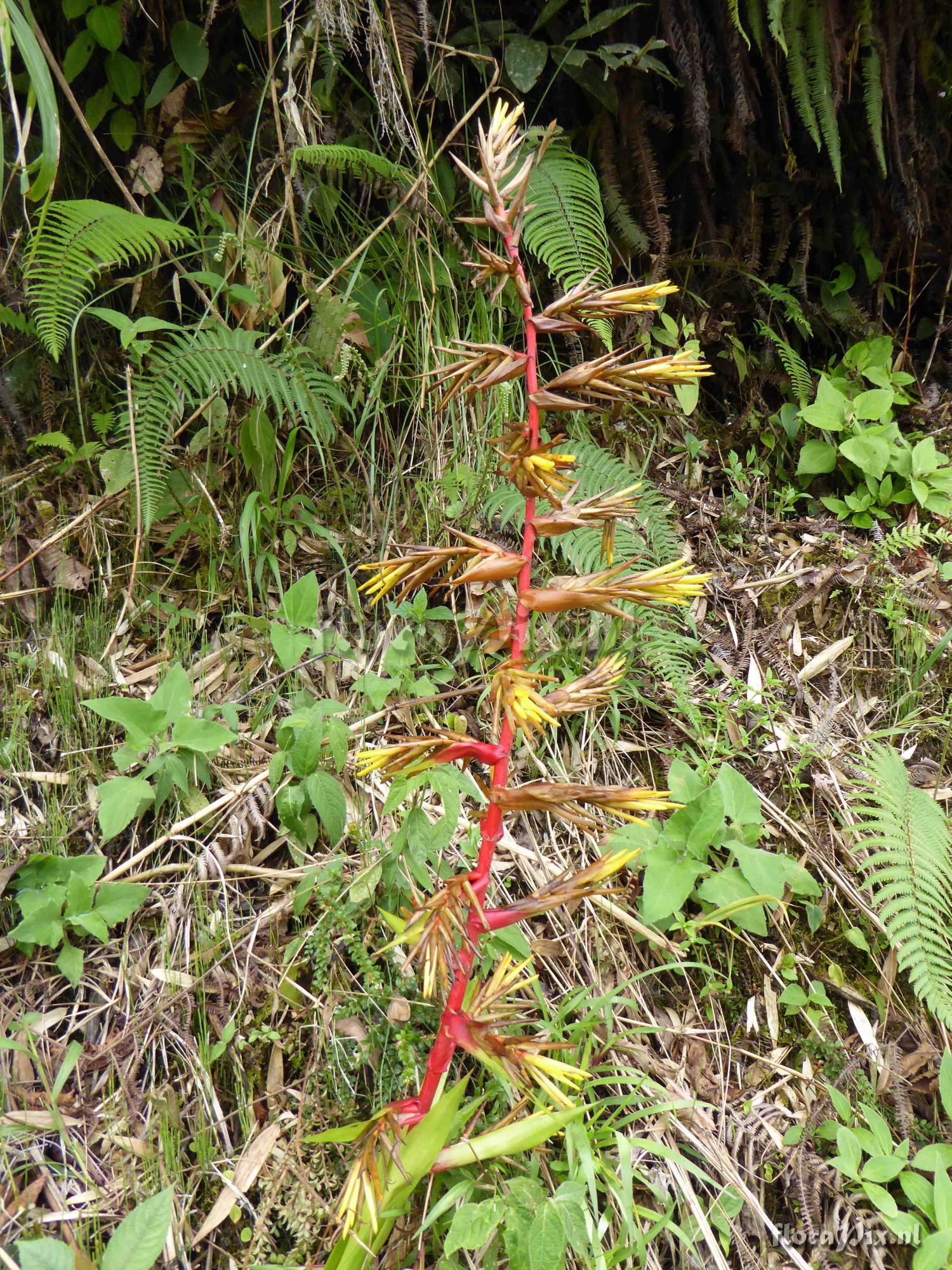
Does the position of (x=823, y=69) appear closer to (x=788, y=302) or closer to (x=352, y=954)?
(x=788, y=302)

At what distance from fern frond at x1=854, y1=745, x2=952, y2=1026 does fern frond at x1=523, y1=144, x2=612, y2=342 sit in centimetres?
126

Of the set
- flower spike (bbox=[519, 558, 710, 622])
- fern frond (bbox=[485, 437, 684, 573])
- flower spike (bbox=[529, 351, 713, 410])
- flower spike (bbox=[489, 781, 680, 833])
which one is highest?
flower spike (bbox=[529, 351, 713, 410])

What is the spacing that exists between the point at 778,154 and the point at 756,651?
1504 mm

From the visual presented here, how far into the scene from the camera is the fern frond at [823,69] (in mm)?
2293

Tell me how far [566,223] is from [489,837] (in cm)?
170

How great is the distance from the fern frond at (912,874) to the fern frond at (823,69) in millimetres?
1577

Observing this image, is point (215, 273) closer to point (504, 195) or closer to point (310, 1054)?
point (504, 195)

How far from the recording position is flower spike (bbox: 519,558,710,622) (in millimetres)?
1099

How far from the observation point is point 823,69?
90.6 inches

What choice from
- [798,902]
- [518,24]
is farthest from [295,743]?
[518,24]

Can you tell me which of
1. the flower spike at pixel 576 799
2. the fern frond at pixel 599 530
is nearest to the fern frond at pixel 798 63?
the fern frond at pixel 599 530

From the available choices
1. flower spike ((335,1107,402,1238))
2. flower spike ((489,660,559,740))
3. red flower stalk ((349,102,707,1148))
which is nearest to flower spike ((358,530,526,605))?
red flower stalk ((349,102,707,1148))

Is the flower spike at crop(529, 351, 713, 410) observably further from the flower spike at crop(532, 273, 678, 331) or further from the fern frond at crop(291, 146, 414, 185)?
the fern frond at crop(291, 146, 414, 185)

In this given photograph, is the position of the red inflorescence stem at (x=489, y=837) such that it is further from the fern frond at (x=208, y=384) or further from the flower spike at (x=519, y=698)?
the fern frond at (x=208, y=384)
